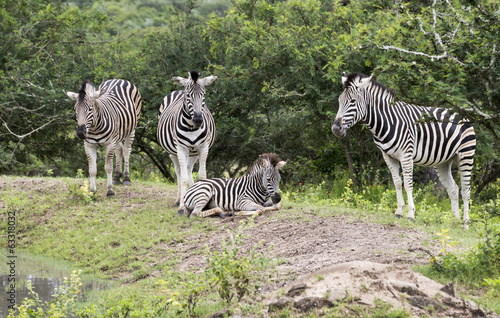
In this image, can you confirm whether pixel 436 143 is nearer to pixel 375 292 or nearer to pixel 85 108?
pixel 375 292

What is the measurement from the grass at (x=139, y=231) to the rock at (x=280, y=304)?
11cm

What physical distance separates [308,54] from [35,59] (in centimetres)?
857

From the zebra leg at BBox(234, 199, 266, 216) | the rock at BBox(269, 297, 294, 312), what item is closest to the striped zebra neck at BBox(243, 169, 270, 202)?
the zebra leg at BBox(234, 199, 266, 216)

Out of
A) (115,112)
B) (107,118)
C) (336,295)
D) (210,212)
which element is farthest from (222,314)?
(115,112)

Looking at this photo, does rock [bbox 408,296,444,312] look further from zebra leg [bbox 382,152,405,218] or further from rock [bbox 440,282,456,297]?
zebra leg [bbox 382,152,405,218]

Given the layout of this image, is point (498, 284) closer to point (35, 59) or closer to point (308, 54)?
point (308, 54)

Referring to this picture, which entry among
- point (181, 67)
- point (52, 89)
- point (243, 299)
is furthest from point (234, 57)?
point (243, 299)

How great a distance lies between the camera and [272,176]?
1016 cm

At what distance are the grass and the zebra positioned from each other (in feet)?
1.20

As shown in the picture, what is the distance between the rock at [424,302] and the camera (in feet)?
17.6

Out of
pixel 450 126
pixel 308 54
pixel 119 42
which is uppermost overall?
pixel 119 42

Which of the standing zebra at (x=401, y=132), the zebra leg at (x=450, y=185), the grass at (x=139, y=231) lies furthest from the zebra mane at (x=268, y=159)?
the zebra leg at (x=450, y=185)

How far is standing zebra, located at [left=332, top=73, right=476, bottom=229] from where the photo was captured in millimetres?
9891

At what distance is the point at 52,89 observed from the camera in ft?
51.6
